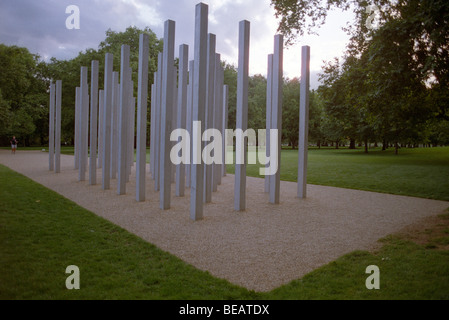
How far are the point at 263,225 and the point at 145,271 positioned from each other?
11.0ft

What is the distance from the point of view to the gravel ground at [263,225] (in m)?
4.63

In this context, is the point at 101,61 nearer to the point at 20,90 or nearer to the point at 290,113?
the point at 20,90

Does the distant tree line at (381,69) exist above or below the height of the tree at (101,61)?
below

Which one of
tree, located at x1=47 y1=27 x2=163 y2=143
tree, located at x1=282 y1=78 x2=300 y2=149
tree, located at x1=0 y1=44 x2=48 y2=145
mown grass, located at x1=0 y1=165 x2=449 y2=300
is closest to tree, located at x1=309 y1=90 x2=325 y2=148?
tree, located at x1=282 y1=78 x2=300 y2=149

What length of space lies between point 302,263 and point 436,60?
6694 millimetres

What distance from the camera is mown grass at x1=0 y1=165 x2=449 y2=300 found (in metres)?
3.55

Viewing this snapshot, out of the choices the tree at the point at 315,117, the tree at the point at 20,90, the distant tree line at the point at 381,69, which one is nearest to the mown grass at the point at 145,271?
the distant tree line at the point at 381,69

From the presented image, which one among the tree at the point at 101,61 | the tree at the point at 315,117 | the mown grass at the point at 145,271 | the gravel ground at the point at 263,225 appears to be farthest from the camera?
the tree at the point at 315,117

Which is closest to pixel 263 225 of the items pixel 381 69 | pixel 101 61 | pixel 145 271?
pixel 145 271

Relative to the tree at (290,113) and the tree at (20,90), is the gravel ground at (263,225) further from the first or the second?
the tree at (290,113)

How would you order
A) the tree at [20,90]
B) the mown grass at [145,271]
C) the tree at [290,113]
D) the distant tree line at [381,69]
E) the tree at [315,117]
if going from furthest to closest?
1. the tree at [315,117]
2. the tree at [290,113]
3. the tree at [20,90]
4. the distant tree line at [381,69]
5. the mown grass at [145,271]

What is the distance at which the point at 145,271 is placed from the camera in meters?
4.14

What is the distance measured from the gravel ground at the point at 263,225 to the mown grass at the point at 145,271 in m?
0.31

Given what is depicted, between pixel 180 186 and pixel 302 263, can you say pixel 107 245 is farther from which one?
pixel 180 186
